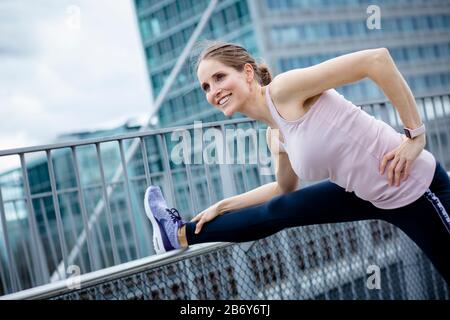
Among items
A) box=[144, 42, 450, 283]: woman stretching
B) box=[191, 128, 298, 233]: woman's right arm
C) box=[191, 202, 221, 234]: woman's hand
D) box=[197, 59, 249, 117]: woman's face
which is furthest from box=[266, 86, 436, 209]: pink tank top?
box=[191, 202, 221, 234]: woman's hand

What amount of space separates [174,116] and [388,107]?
5324 centimetres

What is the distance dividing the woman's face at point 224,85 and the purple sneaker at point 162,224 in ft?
1.54

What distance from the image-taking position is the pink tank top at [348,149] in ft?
5.45

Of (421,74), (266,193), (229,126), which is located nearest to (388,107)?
(229,126)

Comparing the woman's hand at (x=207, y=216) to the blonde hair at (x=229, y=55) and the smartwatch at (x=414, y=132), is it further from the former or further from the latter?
the smartwatch at (x=414, y=132)

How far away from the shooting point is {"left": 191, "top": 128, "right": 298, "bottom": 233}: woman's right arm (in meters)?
2.00

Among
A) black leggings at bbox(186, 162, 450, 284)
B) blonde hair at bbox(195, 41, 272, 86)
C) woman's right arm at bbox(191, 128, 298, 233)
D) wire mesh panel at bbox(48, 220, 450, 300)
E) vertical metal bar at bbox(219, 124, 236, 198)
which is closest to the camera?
black leggings at bbox(186, 162, 450, 284)

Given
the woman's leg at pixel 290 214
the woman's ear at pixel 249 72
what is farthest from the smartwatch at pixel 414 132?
the woman's ear at pixel 249 72

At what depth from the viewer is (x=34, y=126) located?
7712 centimetres

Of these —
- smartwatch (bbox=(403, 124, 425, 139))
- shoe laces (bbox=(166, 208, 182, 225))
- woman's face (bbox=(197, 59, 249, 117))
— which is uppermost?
woman's face (bbox=(197, 59, 249, 117))

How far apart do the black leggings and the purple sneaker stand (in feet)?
0.18

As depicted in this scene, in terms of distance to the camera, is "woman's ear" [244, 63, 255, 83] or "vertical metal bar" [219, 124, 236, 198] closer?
"woman's ear" [244, 63, 255, 83]

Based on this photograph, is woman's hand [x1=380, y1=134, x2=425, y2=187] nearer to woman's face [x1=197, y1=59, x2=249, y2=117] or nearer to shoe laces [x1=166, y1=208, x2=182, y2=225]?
woman's face [x1=197, y1=59, x2=249, y2=117]

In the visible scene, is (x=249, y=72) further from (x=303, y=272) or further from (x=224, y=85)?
(x=303, y=272)
